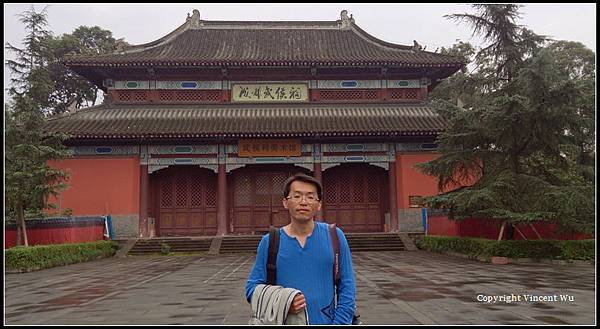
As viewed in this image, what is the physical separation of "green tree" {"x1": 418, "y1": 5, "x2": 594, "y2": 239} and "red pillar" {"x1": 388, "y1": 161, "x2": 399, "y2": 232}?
5300mm

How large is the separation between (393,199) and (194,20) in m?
12.5

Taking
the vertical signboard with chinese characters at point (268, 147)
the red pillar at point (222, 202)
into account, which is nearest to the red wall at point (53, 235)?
the red pillar at point (222, 202)

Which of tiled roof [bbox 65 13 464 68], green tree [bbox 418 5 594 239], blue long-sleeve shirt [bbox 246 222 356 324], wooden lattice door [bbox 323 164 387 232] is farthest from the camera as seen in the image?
wooden lattice door [bbox 323 164 387 232]

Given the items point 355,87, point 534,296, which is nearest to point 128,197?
point 355,87

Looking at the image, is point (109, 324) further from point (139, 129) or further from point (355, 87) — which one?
point (355, 87)

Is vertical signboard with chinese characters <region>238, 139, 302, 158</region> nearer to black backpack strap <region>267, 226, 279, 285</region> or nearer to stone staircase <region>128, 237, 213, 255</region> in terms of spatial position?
stone staircase <region>128, 237, 213, 255</region>

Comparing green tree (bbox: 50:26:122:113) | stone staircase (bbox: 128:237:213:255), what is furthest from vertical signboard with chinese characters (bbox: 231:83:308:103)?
green tree (bbox: 50:26:122:113)

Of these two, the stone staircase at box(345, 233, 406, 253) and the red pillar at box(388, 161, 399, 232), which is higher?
the red pillar at box(388, 161, 399, 232)

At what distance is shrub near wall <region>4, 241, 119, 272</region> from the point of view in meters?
11.4

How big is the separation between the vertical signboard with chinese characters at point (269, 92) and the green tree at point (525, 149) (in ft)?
25.8

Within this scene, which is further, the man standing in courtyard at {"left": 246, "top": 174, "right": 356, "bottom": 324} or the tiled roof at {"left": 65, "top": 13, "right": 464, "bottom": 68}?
the tiled roof at {"left": 65, "top": 13, "right": 464, "bottom": 68}

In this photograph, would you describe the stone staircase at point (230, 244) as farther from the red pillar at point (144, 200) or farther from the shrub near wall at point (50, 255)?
the shrub near wall at point (50, 255)

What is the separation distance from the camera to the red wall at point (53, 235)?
13.2 meters

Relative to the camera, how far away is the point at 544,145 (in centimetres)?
1169
